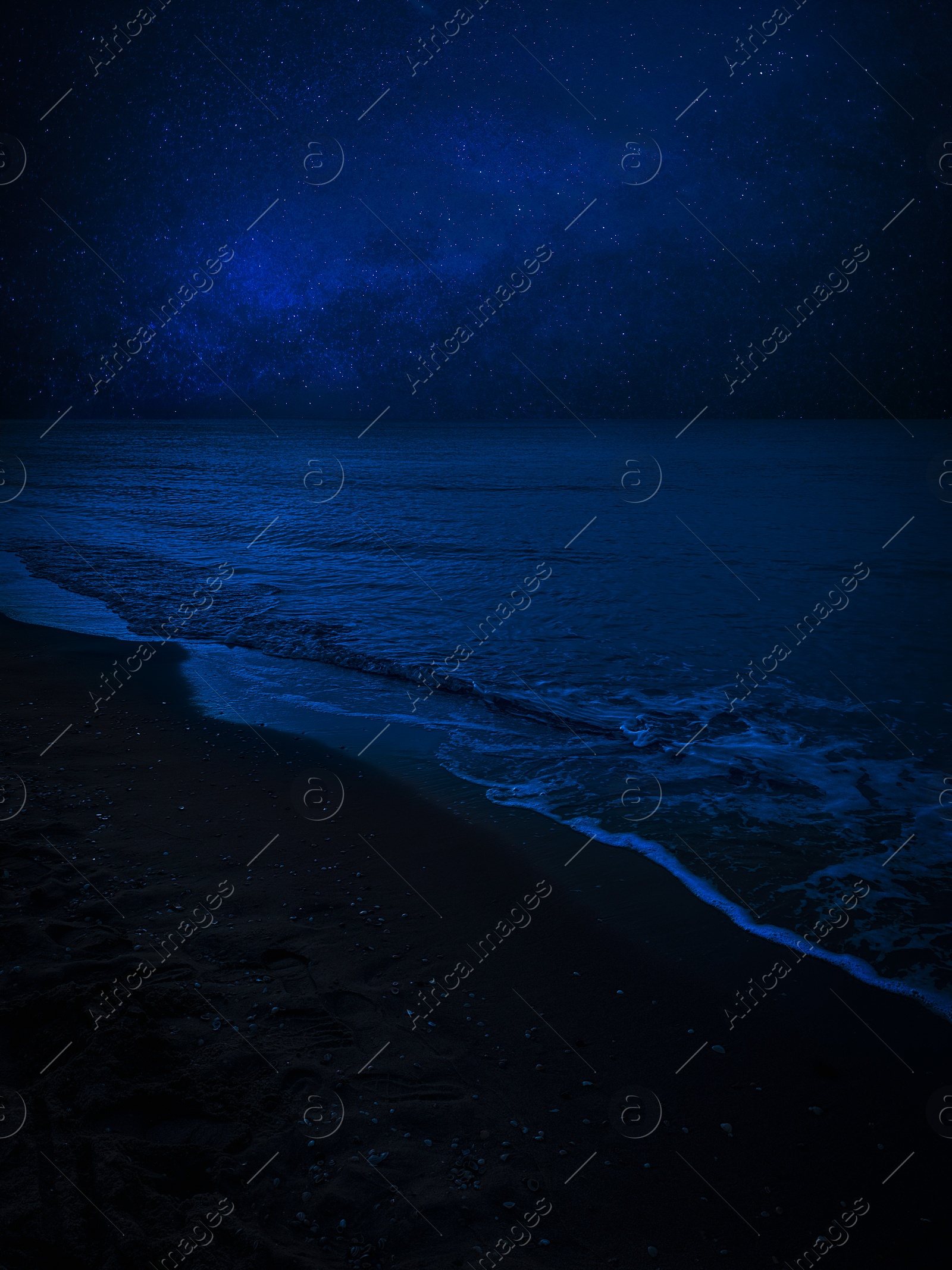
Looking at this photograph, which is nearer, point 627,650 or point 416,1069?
point 416,1069

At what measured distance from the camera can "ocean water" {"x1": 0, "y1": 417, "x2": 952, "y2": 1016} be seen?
459 cm

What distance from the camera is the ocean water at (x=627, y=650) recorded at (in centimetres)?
459

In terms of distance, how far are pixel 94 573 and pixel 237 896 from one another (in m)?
10.8

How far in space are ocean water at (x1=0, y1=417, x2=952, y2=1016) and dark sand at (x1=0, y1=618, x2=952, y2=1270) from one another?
689 mm

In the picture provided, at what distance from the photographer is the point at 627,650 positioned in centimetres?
875

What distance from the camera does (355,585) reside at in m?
12.1

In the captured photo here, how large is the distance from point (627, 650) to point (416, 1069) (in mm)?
6555

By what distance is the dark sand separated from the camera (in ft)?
7.07

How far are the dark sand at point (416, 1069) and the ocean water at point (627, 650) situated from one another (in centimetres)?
69

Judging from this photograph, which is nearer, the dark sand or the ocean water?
the dark sand

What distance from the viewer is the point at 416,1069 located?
2.71m

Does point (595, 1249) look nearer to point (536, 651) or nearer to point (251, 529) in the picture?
point (536, 651)

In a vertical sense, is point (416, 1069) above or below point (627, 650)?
below

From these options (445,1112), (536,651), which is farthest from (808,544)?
(445,1112)
